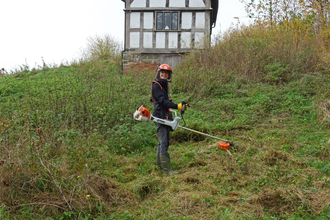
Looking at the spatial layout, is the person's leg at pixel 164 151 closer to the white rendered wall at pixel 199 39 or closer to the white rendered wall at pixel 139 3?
the white rendered wall at pixel 199 39

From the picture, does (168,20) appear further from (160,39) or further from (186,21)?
(160,39)

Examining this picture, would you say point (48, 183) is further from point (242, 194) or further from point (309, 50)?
point (309, 50)

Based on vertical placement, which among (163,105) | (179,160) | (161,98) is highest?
(161,98)

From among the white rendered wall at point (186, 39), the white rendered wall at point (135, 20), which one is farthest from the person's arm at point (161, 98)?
the white rendered wall at point (135, 20)

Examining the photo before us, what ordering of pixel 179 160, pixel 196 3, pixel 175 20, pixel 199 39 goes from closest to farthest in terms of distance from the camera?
pixel 179 160
pixel 199 39
pixel 196 3
pixel 175 20

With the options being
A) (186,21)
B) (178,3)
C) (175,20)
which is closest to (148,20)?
(175,20)

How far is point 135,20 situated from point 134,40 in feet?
3.28

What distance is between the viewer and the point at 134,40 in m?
14.4

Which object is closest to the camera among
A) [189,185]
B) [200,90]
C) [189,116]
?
[189,185]

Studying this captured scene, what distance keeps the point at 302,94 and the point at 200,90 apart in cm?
311

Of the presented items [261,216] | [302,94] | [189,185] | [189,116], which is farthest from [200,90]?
[261,216]

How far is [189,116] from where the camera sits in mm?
8047

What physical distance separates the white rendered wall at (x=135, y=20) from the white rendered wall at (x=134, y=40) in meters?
0.40

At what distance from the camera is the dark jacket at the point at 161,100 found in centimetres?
489
